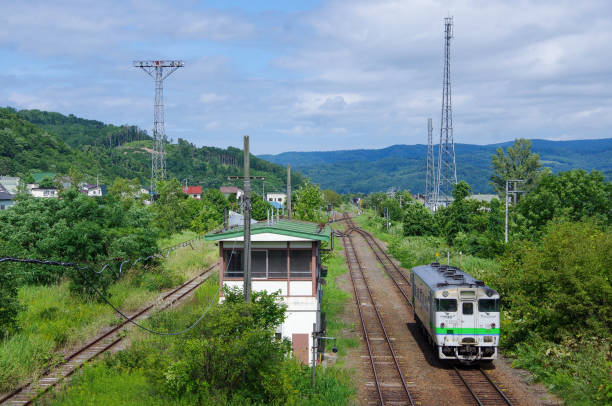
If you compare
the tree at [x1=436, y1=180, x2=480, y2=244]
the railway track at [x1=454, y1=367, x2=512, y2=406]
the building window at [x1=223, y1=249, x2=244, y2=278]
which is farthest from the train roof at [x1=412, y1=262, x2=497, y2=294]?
the tree at [x1=436, y1=180, x2=480, y2=244]

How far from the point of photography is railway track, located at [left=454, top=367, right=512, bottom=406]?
15.6 m

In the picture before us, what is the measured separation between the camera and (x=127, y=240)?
31.6 metres

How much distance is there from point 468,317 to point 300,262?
6365mm

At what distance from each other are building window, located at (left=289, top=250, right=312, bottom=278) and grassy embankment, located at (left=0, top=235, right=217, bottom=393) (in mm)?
8833

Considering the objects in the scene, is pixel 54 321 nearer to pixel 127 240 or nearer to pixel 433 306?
pixel 127 240

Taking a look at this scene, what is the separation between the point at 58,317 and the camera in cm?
2280

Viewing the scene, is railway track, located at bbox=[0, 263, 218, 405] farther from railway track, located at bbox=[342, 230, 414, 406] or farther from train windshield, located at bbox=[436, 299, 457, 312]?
train windshield, located at bbox=[436, 299, 457, 312]

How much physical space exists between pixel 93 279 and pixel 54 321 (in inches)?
179

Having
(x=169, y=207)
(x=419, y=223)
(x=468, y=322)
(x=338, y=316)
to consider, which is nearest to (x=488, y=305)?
(x=468, y=322)

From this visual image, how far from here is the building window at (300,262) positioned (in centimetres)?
1958

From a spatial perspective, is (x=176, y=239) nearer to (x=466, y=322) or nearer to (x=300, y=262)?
(x=300, y=262)

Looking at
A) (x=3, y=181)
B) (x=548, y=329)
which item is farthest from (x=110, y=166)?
(x=548, y=329)

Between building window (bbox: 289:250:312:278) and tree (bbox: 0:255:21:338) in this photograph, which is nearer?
tree (bbox: 0:255:21:338)

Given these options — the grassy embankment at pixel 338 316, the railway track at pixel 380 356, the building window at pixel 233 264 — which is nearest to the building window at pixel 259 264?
the building window at pixel 233 264
